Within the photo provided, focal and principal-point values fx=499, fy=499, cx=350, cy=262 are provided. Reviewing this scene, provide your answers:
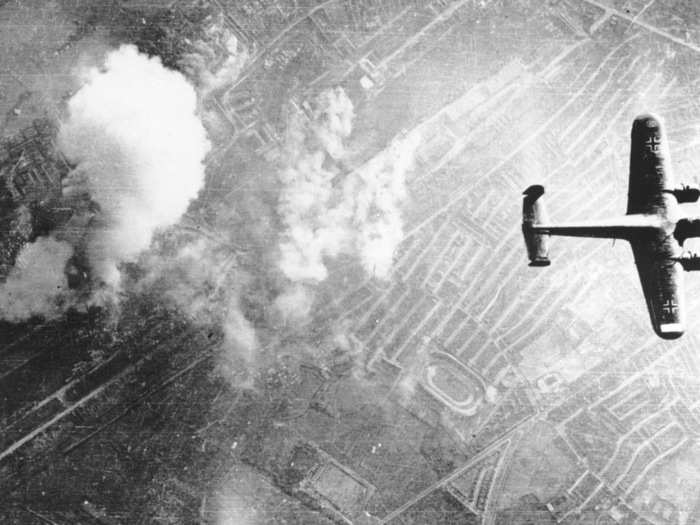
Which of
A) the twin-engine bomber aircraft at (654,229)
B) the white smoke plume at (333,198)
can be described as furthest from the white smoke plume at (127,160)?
the twin-engine bomber aircraft at (654,229)

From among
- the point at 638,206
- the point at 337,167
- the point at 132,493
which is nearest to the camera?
the point at 638,206

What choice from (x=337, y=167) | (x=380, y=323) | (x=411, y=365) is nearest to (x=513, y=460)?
(x=411, y=365)

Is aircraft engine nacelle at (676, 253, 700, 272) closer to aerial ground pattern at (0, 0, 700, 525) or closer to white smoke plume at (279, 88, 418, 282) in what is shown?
aerial ground pattern at (0, 0, 700, 525)

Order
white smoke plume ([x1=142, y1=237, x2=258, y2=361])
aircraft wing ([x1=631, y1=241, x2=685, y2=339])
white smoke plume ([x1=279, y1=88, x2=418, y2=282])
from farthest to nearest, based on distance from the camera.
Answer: white smoke plume ([x1=279, y1=88, x2=418, y2=282]) < white smoke plume ([x1=142, y1=237, x2=258, y2=361]) < aircraft wing ([x1=631, y1=241, x2=685, y2=339])

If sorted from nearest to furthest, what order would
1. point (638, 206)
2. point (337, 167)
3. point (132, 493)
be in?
point (638, 206)
point (132, 493)
point (337, 167)

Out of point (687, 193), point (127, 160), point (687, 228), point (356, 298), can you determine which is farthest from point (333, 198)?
point (687, 228)

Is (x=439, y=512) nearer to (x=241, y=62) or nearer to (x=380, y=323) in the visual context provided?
(x=380, y=323)

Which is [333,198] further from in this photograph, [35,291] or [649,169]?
[35,291]

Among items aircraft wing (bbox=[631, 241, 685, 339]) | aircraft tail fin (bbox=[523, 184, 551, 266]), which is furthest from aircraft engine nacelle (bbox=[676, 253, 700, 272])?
aircraft tail fin (bbox=[523, 184, 551, 266])
